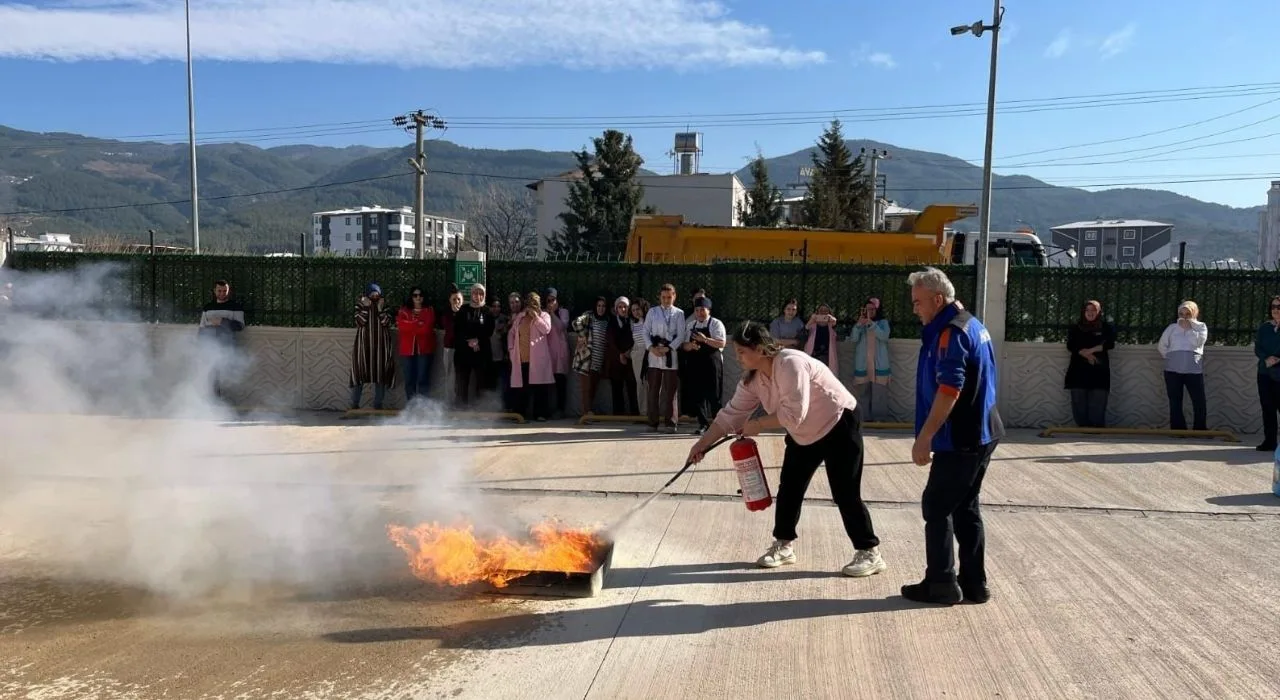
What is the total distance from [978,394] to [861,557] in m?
1.37

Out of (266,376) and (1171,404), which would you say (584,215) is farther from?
(1171,404)

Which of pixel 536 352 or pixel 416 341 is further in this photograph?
pixel 416 341

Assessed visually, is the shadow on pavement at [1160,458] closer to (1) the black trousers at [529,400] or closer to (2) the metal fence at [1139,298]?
(2) the metal fence at [1139,298]

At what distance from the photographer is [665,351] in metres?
10.9

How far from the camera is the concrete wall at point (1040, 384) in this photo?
11.4m

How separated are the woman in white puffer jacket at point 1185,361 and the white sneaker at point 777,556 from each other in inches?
305

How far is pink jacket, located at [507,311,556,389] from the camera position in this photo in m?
11.6

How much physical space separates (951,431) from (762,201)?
42.6m

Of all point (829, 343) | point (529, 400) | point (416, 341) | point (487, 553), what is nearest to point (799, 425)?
point (487, 553)

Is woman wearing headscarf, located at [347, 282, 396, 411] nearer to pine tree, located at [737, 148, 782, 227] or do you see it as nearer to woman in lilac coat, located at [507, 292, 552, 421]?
woman in lilac coat, located at [507, 292, 552, 421]

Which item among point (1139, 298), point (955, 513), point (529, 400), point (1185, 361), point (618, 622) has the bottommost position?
point (618, 622)

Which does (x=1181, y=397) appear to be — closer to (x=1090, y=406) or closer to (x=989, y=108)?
(x=1090, y=406)

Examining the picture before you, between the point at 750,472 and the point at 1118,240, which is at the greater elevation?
the point at 1118,240

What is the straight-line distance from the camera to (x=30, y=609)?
16.2 feet
